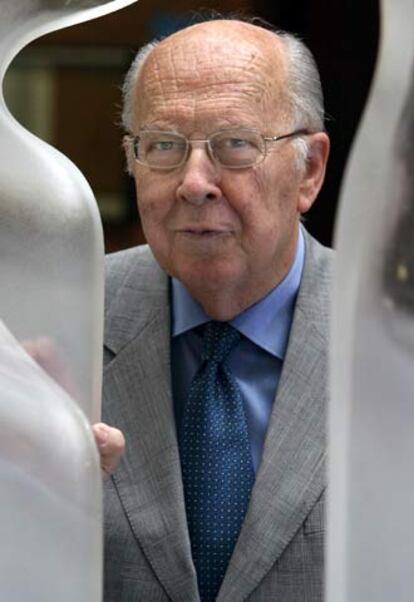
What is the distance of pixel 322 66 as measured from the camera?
13.6ft

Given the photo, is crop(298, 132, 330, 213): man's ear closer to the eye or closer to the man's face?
the man's face

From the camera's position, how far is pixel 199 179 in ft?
5.10

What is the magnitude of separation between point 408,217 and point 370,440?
102 millimetres

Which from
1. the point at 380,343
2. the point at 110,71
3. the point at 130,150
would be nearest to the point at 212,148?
the point at 130,150

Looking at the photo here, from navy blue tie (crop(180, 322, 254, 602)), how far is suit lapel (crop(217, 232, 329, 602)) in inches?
0.8

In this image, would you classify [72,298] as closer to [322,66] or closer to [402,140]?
[402,140]

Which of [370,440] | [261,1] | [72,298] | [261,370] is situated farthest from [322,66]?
[370,440]

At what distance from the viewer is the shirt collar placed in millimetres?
1678

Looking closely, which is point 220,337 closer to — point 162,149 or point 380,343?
point 162,149

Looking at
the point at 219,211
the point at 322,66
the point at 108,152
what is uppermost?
the point at 219,211

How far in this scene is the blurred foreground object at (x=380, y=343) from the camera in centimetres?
70

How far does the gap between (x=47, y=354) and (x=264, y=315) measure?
748mm

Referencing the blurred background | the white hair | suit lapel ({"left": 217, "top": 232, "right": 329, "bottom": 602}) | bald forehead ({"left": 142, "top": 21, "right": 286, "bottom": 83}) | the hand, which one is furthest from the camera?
the blurred background

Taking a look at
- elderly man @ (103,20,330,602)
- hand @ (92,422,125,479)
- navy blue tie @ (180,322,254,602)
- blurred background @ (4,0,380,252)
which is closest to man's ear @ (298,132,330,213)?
elderly man @ (103,20,330,602)
